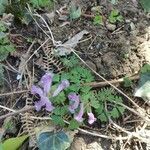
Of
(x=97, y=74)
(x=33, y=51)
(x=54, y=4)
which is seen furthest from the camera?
(x=54, y=4)

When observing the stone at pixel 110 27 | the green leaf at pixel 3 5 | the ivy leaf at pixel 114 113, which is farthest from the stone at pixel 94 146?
the green leaf at pixel 3 5

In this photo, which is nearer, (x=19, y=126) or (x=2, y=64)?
(x=19, y=126)

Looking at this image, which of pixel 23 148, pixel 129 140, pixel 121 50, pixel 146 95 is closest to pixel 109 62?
pixel 121 50

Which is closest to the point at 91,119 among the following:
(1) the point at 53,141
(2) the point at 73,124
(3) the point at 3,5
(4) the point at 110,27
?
(2) the point at 73,124

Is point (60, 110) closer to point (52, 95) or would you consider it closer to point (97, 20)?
point (52, 95)

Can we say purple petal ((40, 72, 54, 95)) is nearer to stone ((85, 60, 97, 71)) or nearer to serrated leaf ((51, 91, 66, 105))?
serrated leaf ((51, 91, 66, 105))

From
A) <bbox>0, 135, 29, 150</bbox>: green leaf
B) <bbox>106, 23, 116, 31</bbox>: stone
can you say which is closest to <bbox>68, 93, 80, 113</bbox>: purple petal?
<bbox>0, 135, 29, 150</bbox>: green leaf

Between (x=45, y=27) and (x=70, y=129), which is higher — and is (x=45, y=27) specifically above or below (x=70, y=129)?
above

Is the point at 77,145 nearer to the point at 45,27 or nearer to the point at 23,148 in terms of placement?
the point at 23,148
